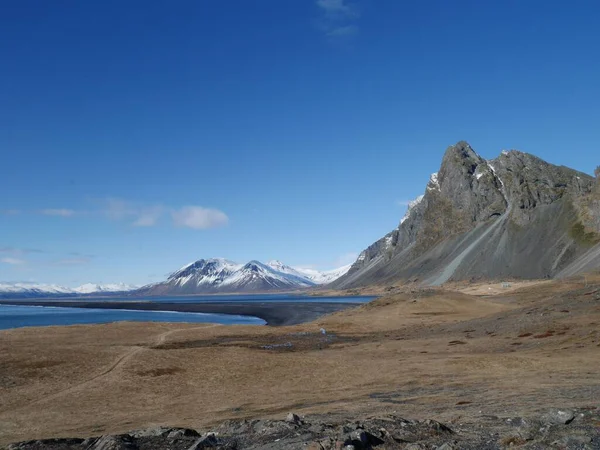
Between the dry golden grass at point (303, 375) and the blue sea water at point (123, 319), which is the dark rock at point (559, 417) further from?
the blue sea water at point (123, 319)

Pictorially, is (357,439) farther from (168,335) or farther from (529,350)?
(168,335)

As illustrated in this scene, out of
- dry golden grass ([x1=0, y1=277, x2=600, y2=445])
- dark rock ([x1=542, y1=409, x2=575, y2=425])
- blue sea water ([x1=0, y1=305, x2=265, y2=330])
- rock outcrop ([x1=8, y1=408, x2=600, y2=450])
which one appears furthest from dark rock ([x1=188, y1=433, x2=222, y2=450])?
blue sea water ([x1=0, y1=305, x2=265, y2=330])

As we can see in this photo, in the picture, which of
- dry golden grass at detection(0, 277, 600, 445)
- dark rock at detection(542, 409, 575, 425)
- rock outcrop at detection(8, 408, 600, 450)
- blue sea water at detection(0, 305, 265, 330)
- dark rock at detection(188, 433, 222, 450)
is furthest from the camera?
blue sea water at detection(0, 305, 265, 330)

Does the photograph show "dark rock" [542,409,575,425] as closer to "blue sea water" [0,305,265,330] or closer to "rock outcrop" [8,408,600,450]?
"rock outcrop" [8,408,600,450]

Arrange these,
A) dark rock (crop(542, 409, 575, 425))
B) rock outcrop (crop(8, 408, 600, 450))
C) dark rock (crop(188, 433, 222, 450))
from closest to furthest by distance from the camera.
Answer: rock outcrop (crop(8, 408, 600, 450)) → dark rock (crop(188, 433, 222, 450)) → dark rock (crop(542, 409, 575, 425))

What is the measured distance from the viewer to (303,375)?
30.7 metres

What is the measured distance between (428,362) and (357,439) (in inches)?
885

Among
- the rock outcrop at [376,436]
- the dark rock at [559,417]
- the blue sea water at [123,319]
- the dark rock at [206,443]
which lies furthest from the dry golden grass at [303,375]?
the blue sea water at [123,319]

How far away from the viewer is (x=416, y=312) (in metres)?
75.4

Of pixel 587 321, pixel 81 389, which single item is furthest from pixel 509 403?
pixel 587 321

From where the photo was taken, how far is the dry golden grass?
20.9 meters

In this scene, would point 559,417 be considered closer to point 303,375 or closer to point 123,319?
point 303,375

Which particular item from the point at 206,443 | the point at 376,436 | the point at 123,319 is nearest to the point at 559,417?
the point at 376,436

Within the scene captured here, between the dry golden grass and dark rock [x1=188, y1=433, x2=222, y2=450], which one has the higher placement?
dark rock [x1=188, y1=433, x2=222, y2=450]
